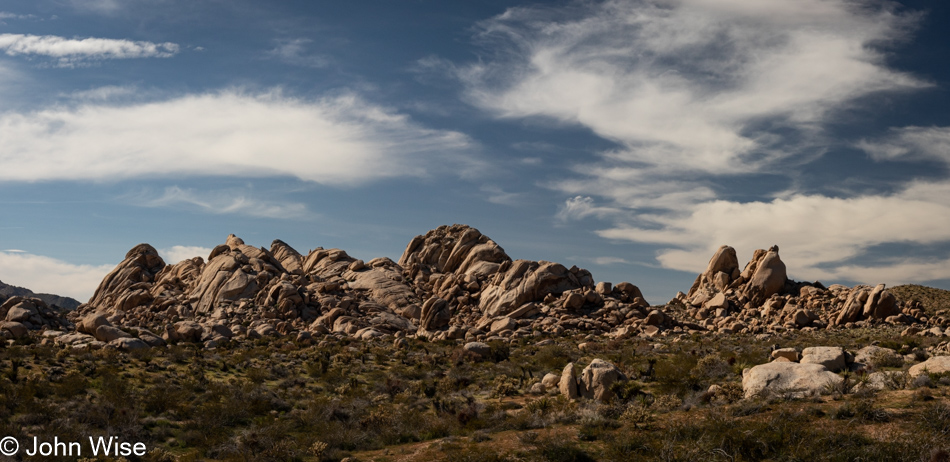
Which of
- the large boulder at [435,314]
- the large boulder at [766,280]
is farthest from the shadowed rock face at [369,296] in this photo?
the large boulder at [766,280]

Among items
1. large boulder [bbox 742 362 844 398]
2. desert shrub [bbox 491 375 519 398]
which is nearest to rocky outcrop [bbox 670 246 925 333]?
large boulder [bbox 742 362 844 398]

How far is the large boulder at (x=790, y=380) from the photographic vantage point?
1001 inches

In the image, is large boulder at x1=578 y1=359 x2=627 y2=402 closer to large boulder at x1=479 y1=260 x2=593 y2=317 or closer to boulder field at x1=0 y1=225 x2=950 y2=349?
boulder field at x1=0 y1=225 x2=950 y2=349

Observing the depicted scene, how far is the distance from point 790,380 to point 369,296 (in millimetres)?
60765

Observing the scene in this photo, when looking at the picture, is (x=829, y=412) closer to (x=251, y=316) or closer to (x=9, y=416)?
(x=9, y=416)

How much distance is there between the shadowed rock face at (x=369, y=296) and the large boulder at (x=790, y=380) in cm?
3133

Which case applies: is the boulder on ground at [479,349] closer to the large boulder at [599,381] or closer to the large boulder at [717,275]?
the large boulder at [599,381]

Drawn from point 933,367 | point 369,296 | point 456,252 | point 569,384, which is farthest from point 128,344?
point 933,367

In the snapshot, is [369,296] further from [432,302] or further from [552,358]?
[552,358]

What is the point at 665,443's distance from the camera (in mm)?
20531

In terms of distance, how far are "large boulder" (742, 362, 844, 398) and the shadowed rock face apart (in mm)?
31332

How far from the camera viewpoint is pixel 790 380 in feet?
86.3

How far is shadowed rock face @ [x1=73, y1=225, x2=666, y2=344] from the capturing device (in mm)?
64125

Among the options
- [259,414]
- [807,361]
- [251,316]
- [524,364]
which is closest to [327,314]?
[251,316]
